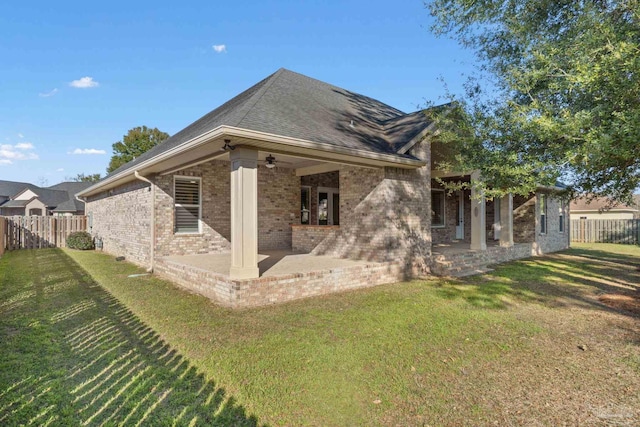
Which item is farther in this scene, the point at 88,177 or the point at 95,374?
the point at 88,177

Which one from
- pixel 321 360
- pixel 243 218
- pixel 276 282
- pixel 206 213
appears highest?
pixel 206 213

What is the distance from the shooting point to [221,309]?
5.88 meters

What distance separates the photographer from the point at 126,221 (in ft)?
39.3

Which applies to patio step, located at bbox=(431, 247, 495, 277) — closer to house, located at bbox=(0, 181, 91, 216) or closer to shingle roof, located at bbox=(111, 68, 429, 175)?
shingle roof, located at bbox=(111, 68, 429, 175)

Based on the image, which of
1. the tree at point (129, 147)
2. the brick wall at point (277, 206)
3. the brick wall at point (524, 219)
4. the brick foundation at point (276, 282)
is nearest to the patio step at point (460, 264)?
the brick foundation at point (276, 282)

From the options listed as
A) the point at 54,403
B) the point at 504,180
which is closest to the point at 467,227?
the point at 504,180

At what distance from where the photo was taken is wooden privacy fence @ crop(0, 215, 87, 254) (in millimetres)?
15750

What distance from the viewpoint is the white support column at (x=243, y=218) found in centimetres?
616

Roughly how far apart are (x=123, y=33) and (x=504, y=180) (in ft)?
45.2

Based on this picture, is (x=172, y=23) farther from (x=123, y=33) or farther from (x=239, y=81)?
(x=239, y=81)

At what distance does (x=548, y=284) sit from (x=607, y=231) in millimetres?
19105

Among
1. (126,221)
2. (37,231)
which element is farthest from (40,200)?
(126,221)

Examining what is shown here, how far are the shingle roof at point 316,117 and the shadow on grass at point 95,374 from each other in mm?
3880

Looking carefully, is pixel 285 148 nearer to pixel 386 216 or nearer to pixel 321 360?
pixel 386 216
